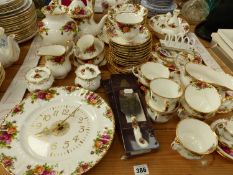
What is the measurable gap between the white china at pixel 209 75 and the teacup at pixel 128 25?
200 mm

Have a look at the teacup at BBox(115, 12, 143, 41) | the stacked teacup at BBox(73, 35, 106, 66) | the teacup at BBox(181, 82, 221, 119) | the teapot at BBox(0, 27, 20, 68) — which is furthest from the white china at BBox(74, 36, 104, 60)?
the teacup at BBox(181, 82, 221, 119)

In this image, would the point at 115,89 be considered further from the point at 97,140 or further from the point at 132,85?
the point at 97,140

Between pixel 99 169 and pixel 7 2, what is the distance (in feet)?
2.21

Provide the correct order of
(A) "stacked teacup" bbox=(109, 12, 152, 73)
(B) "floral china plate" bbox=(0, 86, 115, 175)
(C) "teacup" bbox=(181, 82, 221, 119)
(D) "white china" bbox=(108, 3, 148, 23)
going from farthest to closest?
1. (D) "white china" bbox=(108, 3, 148, 23)
2. (A) "stacked teacup" bbox=(109, 12, 152, 73)
3. (C) "teacup" bbox=(181, 82, 221, 119)
4. (B) "floral china plate" bbox=(0, 86, 115, 175)

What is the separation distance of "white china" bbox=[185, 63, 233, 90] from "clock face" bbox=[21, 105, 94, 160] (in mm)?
362

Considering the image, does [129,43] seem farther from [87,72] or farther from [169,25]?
[169,25]

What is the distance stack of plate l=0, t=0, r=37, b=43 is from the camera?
0.88 m

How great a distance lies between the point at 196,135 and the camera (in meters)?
0.63

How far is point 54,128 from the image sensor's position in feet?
2.10

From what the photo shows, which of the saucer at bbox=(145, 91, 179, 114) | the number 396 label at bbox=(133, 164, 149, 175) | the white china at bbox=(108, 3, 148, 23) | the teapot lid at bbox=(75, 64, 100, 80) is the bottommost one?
the number 396 label at bbox=(133, 164, 149, 175)

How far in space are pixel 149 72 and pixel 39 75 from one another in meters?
0.34

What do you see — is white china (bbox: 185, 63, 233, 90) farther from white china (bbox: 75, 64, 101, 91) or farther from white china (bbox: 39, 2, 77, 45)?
white china (bbox: 39, 2, 77, 45)

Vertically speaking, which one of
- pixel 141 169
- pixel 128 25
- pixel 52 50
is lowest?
pixel 141 169

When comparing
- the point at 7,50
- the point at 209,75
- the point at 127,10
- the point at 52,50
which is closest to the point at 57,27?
the point at 52,50
